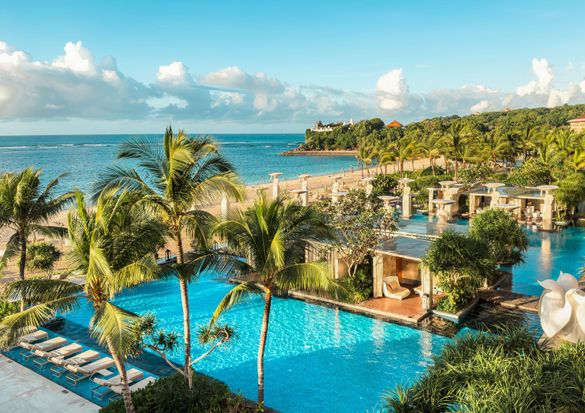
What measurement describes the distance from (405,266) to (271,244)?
35.2ft

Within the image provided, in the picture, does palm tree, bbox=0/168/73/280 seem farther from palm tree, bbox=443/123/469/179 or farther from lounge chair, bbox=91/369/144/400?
palm tree, bbox=443/123/469/179

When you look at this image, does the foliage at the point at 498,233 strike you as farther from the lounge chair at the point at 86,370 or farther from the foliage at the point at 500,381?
the lounge chair at the point at 86,370

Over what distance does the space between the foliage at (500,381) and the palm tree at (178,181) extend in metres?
4.55

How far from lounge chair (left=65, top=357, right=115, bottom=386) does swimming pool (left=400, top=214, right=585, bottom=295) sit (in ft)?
39.9

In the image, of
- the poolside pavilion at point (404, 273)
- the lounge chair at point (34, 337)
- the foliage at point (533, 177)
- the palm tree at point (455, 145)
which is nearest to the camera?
the lounge chair at point (34, 337)

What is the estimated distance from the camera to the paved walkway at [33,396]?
9805mm

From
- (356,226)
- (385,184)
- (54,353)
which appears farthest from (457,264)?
(385,184)

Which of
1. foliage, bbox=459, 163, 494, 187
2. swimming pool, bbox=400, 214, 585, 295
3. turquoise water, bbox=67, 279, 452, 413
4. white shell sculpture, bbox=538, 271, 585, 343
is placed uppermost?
foliage, bbox=459, 163, 494, 187

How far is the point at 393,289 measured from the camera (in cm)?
1592

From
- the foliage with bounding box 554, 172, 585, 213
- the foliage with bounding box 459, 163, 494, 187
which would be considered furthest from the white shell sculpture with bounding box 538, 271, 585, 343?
the foliage with bounding box 459, 163, 494, 187

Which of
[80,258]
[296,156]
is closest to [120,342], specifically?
[80,258]

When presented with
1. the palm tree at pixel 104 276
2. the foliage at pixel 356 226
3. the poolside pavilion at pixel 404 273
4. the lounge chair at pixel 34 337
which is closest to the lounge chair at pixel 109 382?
the palm tree at pixel 104 276

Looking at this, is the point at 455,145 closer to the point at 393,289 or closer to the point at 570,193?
the point at 570,193

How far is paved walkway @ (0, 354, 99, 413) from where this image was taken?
9.80 m
